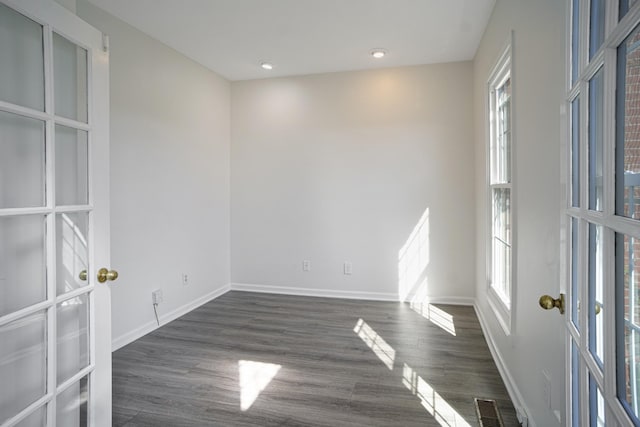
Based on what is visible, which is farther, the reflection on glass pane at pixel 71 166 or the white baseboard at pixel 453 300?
the white baseboard at pixel 453 300

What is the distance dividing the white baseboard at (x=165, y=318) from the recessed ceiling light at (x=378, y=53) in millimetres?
3235

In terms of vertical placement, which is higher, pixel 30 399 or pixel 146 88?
pixel 146 88

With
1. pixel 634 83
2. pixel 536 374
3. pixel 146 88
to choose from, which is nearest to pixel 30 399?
pixel 634 83

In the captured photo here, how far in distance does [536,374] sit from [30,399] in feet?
7.00

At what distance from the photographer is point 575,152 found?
95 centimetres

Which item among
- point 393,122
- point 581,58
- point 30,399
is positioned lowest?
point 30,399

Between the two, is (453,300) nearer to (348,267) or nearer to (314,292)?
(348,267)

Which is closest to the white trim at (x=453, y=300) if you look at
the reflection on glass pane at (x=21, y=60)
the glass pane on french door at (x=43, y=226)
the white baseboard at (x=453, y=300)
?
the white baseboard at (x=453, y=300)

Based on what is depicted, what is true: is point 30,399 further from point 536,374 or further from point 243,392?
point 536,374

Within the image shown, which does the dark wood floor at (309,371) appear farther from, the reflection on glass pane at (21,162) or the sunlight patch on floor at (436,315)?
the reflection on glass pane at (21,162)

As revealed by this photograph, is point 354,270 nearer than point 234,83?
Yes

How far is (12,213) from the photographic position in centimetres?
125

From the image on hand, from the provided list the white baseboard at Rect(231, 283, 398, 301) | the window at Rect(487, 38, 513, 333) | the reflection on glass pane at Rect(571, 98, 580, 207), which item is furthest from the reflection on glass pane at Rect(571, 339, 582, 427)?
the white baseboard at Rect(231, 283, 398, 301)

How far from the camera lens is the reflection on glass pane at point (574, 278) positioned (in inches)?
37.6
